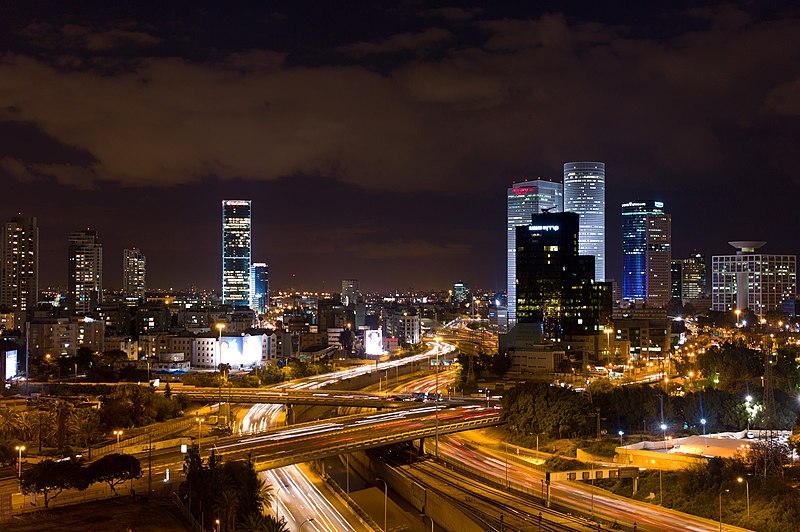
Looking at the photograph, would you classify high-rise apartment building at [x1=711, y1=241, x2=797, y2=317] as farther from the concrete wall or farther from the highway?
the concrete wall

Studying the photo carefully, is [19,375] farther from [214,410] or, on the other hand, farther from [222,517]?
[222,517]

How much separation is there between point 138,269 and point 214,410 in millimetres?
121633

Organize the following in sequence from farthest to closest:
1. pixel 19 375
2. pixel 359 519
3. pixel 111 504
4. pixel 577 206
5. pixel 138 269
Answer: pixel 138 269 → pixel 577 206 → pixel 19 375 → pixel 359 519 → pixel 111 504

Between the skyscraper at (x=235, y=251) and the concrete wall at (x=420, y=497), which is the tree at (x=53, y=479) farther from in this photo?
the skyscraper at (x=235, y=251)

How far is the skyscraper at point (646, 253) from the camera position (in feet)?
490

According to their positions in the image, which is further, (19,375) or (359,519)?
(19,375)

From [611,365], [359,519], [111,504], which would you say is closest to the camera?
[111,504]

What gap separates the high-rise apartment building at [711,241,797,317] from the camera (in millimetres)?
122188

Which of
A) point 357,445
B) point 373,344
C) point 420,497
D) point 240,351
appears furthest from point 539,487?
point 373,344

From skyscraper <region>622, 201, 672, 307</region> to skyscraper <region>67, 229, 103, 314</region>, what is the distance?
308ft

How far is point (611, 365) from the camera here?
205 feet

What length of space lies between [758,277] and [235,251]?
285ft

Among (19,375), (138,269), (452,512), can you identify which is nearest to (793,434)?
(452,512)

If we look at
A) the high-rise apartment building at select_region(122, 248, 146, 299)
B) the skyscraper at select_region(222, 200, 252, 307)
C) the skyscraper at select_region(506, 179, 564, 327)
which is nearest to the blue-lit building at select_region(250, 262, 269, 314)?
the skyscraper at select_region(222, 200, 252, 307)
